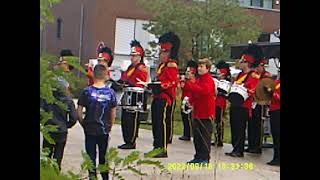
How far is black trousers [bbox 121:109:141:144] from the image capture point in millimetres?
7332

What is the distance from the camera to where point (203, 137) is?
642 cm

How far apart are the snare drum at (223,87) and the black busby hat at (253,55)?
0.39 meters

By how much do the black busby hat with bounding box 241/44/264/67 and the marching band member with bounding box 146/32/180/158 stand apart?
3.36 feet

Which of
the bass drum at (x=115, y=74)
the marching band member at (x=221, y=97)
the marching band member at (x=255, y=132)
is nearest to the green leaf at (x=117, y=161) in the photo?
the bass drum at (x=115, y=74)

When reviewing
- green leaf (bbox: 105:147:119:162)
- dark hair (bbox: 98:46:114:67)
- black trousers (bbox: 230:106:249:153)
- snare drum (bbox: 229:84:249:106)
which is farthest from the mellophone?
green leaf (bbox: 105:147:119:162)

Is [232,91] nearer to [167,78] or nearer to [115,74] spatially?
[167,78]

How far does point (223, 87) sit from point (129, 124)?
1.31 meters

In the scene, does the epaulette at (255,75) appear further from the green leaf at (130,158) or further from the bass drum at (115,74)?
the green leaf at (130,158)

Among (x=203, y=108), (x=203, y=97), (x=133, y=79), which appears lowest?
(x=203, y=108)

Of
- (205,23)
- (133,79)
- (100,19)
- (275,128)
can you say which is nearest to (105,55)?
(133,79)
